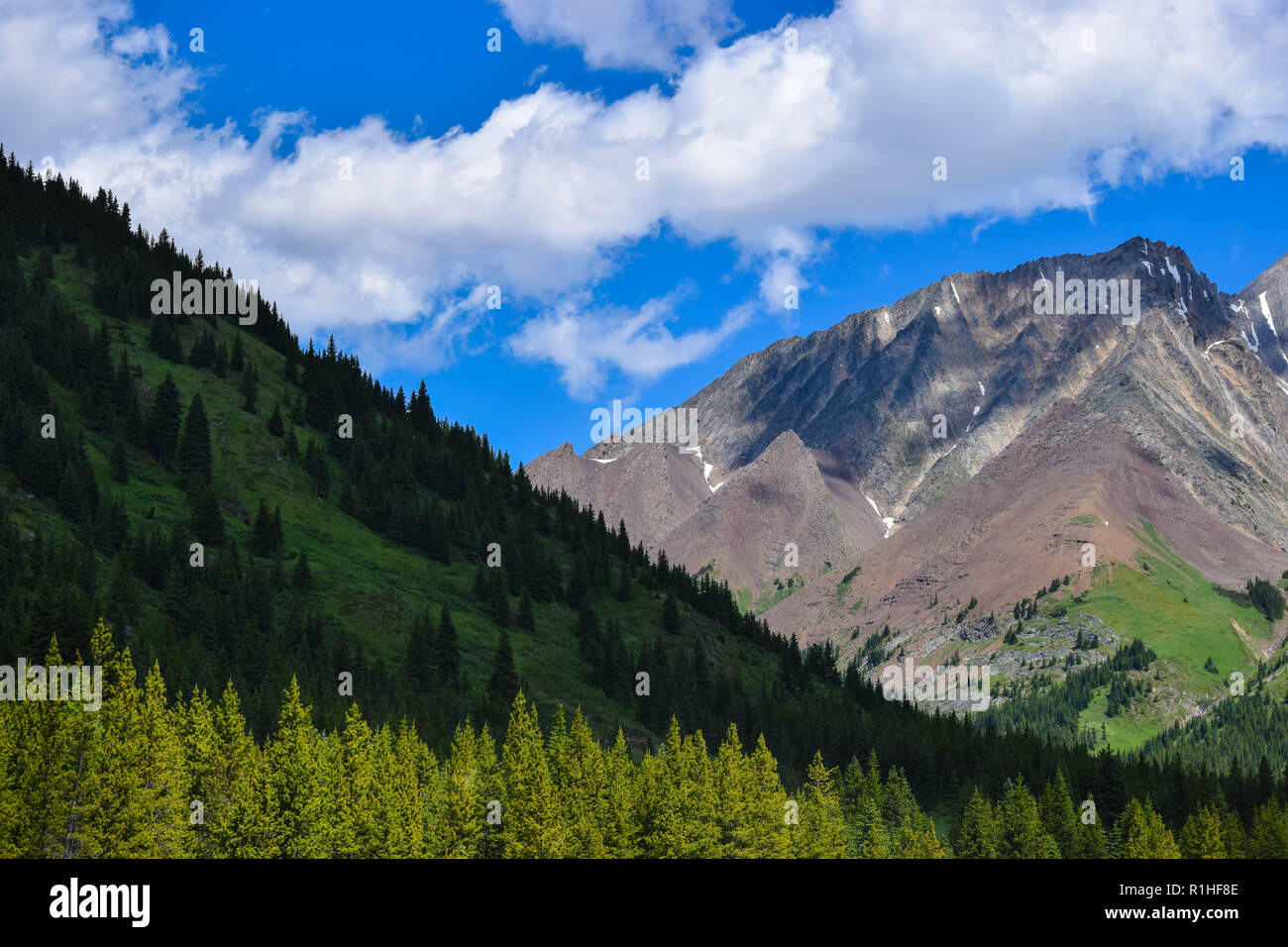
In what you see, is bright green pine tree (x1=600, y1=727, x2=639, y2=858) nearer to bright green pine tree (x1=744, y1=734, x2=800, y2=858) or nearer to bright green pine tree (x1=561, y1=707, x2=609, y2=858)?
bright green pine tree (x1=561, y1=707, x2=609, y2=858)

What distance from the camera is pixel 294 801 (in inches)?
3720

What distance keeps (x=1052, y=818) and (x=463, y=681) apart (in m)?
85.3

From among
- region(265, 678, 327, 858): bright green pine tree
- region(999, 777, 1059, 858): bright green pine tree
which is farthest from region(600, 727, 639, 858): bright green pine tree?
region(999, 777, 1059, 858): bright green pine tree

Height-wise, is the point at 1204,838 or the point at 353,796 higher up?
the point at 353,796

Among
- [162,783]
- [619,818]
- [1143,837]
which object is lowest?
[1143,837]

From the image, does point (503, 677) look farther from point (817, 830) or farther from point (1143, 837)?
point (1143, 837)

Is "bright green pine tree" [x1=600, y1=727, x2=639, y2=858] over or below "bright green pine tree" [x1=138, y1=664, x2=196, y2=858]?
below

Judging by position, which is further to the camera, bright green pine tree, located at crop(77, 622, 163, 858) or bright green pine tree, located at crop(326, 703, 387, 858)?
bright green pine tree, located at crop(326, 703, 387, 858)

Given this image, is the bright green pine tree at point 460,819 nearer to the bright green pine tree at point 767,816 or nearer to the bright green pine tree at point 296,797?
the bright green pine tree at point 296,797

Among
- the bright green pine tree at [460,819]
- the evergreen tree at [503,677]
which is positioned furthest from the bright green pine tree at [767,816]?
the evergreen tree at [503,677]

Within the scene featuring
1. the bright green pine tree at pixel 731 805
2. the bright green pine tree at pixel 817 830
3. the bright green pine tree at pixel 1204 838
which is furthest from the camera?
the bright green pine tree at pixel 1204 838

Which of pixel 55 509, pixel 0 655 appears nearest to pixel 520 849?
pixel 0 655

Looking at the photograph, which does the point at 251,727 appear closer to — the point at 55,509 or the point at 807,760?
the point at 55,509

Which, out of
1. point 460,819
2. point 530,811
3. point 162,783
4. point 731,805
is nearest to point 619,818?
point 530,811
